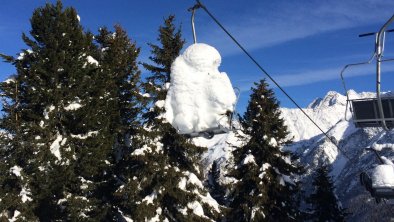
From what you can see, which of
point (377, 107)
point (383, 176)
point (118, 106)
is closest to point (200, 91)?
point (377, 107)

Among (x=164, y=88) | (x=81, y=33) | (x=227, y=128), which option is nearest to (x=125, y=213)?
(x=164, y=88)

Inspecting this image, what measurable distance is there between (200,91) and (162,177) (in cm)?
1069

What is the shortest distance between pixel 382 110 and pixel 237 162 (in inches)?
630

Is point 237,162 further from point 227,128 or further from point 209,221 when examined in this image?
point 227,128

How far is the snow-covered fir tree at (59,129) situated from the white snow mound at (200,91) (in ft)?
34.3

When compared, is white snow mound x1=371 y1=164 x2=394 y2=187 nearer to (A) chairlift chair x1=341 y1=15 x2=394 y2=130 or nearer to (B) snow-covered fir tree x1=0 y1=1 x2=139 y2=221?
(A) chairlift chair x1=341 y1=15 x2=394 y2=130

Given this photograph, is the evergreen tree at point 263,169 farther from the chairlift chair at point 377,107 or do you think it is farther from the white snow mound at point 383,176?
the chairlift chair at point 377,107

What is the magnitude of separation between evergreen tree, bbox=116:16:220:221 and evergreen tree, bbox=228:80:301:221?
14.8 ft

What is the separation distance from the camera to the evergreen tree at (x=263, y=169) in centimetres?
2372

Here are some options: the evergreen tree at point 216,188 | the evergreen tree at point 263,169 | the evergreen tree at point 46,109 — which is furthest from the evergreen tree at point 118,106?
the evergreen tree at point 216,188

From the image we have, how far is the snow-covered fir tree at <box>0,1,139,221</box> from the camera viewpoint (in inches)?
714

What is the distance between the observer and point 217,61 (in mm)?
9031

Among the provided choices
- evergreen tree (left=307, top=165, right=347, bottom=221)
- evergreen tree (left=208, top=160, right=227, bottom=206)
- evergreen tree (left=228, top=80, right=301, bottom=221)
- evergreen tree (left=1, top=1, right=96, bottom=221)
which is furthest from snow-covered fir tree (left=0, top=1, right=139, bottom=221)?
evergreen tree (left=208, top=160, right=227, bottom=206)

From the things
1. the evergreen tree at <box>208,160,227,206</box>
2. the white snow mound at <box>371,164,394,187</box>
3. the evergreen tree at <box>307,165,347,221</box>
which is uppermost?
the evergreen tree at <box>208,160,227,206</box>
